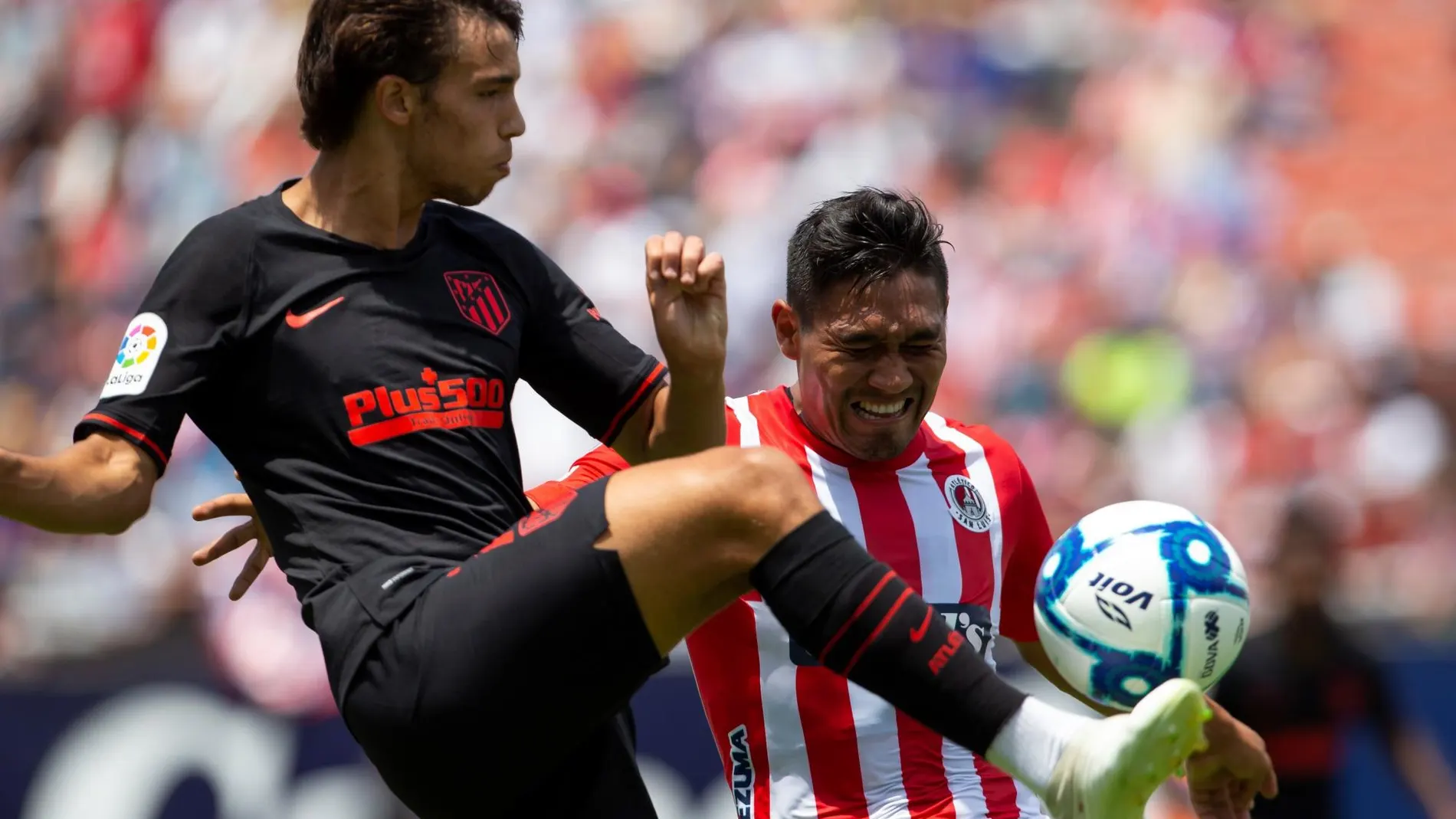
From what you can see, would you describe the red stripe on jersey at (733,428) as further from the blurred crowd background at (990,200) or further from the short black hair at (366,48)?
the blurred crowd background at (990,200)

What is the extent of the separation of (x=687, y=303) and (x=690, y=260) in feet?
0.40

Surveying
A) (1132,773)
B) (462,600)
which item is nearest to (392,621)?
(462,600)

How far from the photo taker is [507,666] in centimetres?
288

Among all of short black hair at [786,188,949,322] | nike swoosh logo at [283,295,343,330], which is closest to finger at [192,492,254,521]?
nike swoosh logo at [283,295,343,330]

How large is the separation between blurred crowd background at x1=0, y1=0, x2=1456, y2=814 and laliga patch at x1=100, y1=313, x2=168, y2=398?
526 cm

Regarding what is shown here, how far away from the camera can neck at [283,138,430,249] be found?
3.36 metres

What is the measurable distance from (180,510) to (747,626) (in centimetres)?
646

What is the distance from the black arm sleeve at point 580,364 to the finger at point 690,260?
0.30m

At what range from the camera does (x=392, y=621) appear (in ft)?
9.84

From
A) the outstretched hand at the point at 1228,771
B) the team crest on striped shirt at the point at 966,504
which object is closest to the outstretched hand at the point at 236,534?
the team crest on striped shirt at the point at 966,504

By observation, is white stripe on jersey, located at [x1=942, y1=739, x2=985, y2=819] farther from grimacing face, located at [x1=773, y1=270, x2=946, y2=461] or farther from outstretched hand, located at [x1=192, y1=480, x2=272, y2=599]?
outstretched hand, located at [x1=192, y1=480, x2=272, y2=599]

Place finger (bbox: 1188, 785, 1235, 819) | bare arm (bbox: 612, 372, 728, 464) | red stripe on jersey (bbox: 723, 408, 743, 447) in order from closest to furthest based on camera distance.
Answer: finger (bbox: 1188, 785, 1235, 819), bare arm (bbox: 612, 372, 728, 464), red stripe on jersey (bbox: 723, 408, 743, 447)

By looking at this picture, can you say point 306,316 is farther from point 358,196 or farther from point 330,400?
point 358,196

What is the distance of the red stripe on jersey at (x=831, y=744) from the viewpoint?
370 centimetres
